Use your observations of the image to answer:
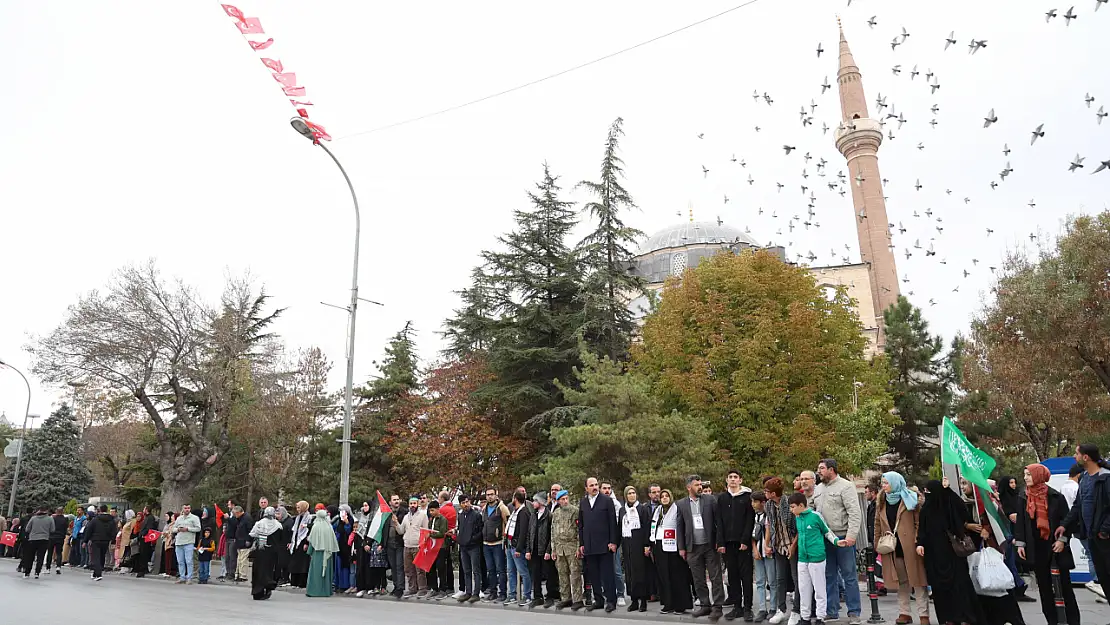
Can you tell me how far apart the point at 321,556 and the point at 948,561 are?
10.6 meters

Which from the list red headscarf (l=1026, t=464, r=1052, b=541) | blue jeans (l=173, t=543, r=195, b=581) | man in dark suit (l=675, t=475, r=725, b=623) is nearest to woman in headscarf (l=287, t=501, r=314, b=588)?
blue jeans (l=173, t=543, r=195, b=581)

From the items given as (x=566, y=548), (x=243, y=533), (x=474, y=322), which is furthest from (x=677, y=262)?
(x=566, y=548)

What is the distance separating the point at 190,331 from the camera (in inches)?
1155

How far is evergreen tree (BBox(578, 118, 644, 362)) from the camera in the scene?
88.1 feet

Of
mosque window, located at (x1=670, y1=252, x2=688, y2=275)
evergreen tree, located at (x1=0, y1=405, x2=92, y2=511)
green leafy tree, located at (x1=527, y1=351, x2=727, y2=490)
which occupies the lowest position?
green leafy tree, located at (x1=527, y1=351, x2=727, y2=490)

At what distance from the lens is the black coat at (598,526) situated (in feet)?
36.2

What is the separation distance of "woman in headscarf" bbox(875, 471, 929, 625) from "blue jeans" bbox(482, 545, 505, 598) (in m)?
6.13

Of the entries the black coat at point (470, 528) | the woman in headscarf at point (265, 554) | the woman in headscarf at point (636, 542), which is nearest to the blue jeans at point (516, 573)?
the black coat at point (470, 528)

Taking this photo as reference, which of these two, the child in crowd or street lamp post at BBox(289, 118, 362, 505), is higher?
street lamp post at BBox(289, 118, 362, 505)

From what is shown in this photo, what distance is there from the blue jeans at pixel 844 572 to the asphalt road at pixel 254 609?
0.25m

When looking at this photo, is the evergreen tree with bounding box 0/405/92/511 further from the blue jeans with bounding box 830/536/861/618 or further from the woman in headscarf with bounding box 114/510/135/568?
the blue jeans with bounding box 830/536/861/618

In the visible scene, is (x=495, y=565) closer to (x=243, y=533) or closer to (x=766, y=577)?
(x=766, y=577)

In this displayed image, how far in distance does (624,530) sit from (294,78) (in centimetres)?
895

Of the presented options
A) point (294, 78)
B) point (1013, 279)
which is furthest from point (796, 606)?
point (1013, 279)
